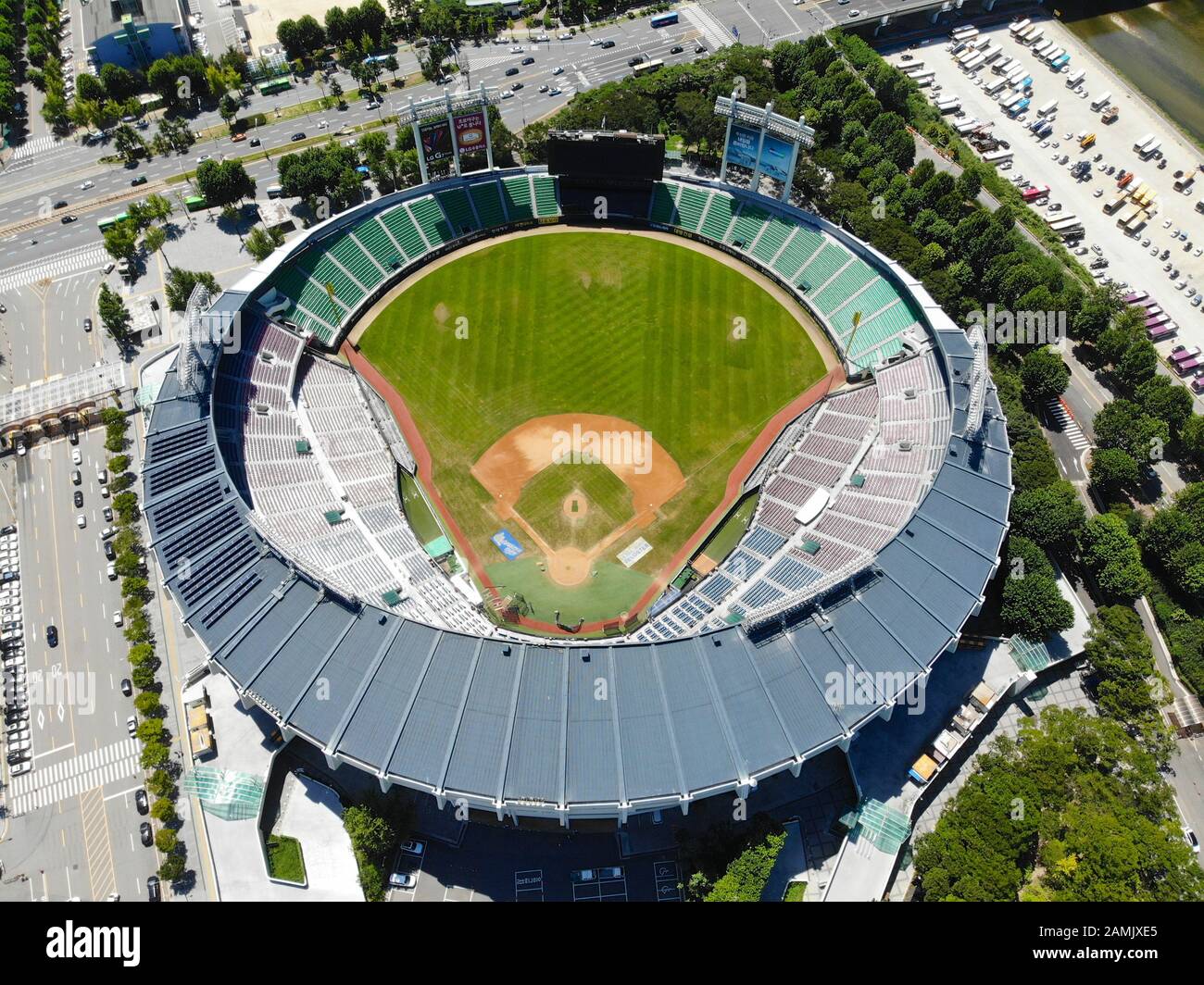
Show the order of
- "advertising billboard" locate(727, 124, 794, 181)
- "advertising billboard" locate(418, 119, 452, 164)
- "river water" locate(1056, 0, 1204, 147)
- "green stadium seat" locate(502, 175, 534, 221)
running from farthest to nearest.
→ "river water" locate(1056, 0, 1204, 147) → "green stadium seat" locate(502, 175, 534, 221) → "advertising billboard" locate(727, 124, 794, 181) → "advertising billboard" locate(418, 119, 452, 164)

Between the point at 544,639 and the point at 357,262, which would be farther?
the point at 357,262

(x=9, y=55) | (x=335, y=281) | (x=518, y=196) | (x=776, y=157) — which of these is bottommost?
(x=335, y=281)

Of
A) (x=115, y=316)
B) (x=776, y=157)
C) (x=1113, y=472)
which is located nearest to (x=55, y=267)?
(x=115, y=316)

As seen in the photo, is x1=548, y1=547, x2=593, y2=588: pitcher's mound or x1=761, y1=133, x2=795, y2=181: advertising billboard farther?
x1=761, y1=133, x2=795, y2=181: advertising billboard

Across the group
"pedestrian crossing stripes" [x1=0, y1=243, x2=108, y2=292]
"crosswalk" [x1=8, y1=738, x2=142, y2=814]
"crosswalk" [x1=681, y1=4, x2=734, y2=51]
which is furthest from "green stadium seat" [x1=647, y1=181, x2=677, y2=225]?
"crosswalk" [x1=8, y1=738, x2=142, y2=814]

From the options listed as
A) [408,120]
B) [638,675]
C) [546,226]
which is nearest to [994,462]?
[638,675]

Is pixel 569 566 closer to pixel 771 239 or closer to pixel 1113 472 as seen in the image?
pixel 771 239

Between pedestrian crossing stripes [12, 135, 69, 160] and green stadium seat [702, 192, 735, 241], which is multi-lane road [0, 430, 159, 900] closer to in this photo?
pedestrian crossing stripes [12, 135, 69, 160]

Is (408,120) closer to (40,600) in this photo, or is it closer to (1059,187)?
(40,600)
